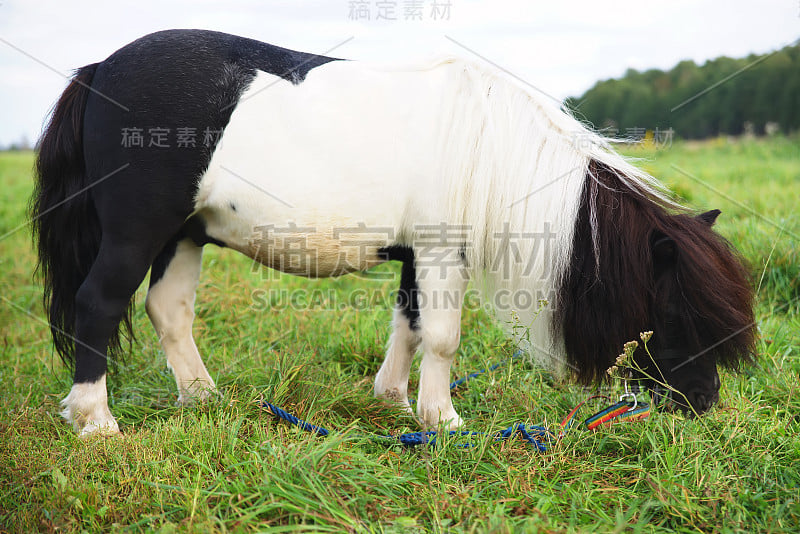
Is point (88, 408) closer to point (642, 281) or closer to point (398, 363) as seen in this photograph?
point (398, 363)

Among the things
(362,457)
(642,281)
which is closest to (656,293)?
(642,281)

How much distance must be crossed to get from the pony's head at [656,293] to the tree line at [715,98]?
10.6m

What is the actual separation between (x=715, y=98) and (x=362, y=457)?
17294 millimetres

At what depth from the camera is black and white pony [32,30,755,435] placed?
2461 mm

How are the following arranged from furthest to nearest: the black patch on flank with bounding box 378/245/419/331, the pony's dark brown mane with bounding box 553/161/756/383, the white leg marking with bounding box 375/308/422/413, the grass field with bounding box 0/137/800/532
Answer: the white leg marking with bounding box 375/308/422/413
the black patch on flank with bounding box 378/245/419/331
the pony's dark brown mane with bounding box 553/161/756/383
the grass field with bounding box 0/137/800/532

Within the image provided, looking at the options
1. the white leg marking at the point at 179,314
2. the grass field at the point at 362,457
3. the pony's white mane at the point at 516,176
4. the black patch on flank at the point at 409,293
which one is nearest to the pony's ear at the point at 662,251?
the pony's white mane at the point at 516,176

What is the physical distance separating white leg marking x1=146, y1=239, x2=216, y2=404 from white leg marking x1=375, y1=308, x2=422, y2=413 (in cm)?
92

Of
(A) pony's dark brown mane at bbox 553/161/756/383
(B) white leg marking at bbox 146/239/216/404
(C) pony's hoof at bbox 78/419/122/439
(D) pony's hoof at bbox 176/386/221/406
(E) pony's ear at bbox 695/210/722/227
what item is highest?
(E) pony's ear at bbox 695/210/722/227

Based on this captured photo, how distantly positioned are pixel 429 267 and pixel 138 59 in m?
1.62

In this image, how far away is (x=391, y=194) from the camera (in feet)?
8.39

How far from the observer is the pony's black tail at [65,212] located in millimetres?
2623

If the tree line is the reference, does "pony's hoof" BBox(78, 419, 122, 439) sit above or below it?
below

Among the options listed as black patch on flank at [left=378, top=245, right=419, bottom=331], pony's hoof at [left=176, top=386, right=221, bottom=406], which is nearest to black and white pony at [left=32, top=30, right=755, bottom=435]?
black patch on flank at [left=378, top=245, right=419, bottom=331]

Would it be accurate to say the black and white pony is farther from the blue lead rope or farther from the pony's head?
the blue lead rope
